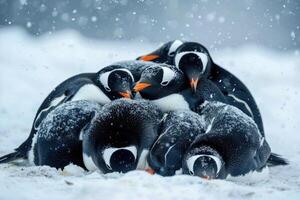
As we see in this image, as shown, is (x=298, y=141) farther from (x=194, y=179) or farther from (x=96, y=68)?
(x=96, y=68)

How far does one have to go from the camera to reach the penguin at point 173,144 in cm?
298

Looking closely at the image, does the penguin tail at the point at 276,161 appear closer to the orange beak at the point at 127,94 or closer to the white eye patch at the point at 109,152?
the orange beak at the point at 127,94

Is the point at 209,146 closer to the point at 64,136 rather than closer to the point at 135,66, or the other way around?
the point at 64,136

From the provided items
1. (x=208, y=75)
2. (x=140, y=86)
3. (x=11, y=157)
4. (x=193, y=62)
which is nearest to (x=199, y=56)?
(x=193, y=62)

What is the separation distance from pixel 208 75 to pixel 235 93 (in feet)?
0.64

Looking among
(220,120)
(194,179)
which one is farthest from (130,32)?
(194,179)

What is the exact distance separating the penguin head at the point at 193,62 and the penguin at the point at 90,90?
31 cm

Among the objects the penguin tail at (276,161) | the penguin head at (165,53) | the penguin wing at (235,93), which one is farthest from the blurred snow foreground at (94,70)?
the penguin head at (165,53)

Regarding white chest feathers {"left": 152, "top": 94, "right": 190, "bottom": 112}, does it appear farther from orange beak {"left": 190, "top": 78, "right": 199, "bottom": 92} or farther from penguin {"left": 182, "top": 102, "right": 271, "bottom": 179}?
penguin {"left": 182, "top": 102, "right": 271, "bottom": 179}

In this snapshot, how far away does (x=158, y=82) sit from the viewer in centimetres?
347

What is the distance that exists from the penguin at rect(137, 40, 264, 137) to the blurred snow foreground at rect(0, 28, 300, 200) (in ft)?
1.34

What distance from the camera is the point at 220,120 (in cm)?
310

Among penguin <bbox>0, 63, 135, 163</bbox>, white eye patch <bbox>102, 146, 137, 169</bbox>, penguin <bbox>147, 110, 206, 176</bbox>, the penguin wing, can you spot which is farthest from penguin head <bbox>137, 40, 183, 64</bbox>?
white eye patch <bbox>102, 146, 137, 169</bbox>

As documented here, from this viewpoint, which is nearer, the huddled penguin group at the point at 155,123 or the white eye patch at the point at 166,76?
the huddled penguin group at the point at 155,123
